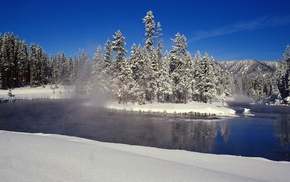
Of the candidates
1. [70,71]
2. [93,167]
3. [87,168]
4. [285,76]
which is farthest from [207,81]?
[70,71]

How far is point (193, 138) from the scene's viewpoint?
2877 cm

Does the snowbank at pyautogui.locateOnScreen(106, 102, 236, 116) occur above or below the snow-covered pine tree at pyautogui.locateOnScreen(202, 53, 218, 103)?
below

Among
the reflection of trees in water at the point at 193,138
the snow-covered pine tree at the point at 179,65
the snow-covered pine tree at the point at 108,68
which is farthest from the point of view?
the snow-covered pine tree at the point at 108,68

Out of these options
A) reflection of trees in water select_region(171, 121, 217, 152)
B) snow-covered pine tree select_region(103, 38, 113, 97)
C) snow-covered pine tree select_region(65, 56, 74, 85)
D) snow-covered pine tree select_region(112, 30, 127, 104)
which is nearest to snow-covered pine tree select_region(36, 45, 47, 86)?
snow-covered pine tree select_region(65, 56, 74, 85)

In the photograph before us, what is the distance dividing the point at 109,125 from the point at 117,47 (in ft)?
99.9

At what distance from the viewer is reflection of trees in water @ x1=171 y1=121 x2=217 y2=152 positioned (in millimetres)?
24106

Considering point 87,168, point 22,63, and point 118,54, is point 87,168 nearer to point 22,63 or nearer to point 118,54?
point 118,54

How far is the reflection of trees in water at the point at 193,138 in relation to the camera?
24.1 metres

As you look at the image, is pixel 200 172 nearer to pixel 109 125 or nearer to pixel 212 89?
pixel 109 125

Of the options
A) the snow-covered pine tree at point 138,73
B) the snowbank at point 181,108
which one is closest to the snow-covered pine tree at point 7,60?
the snow-covered pine tree at point 138,73

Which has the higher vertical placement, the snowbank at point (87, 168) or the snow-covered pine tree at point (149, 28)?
the snow-covered pine tree at point (149, 28)

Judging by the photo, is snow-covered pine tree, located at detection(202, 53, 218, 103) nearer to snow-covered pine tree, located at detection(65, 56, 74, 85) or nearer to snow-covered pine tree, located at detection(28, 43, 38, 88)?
snow-covered pine tree, located at detection(28, 43, 38, 88)

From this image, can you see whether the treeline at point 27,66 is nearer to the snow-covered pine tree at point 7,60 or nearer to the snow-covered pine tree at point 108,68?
the snow-covered pine tree at point 7,60

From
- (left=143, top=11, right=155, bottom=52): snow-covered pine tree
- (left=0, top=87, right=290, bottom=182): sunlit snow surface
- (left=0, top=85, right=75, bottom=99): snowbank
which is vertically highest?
(left=143, top=11, right=155, bottom=52): snow-covered pine tree
